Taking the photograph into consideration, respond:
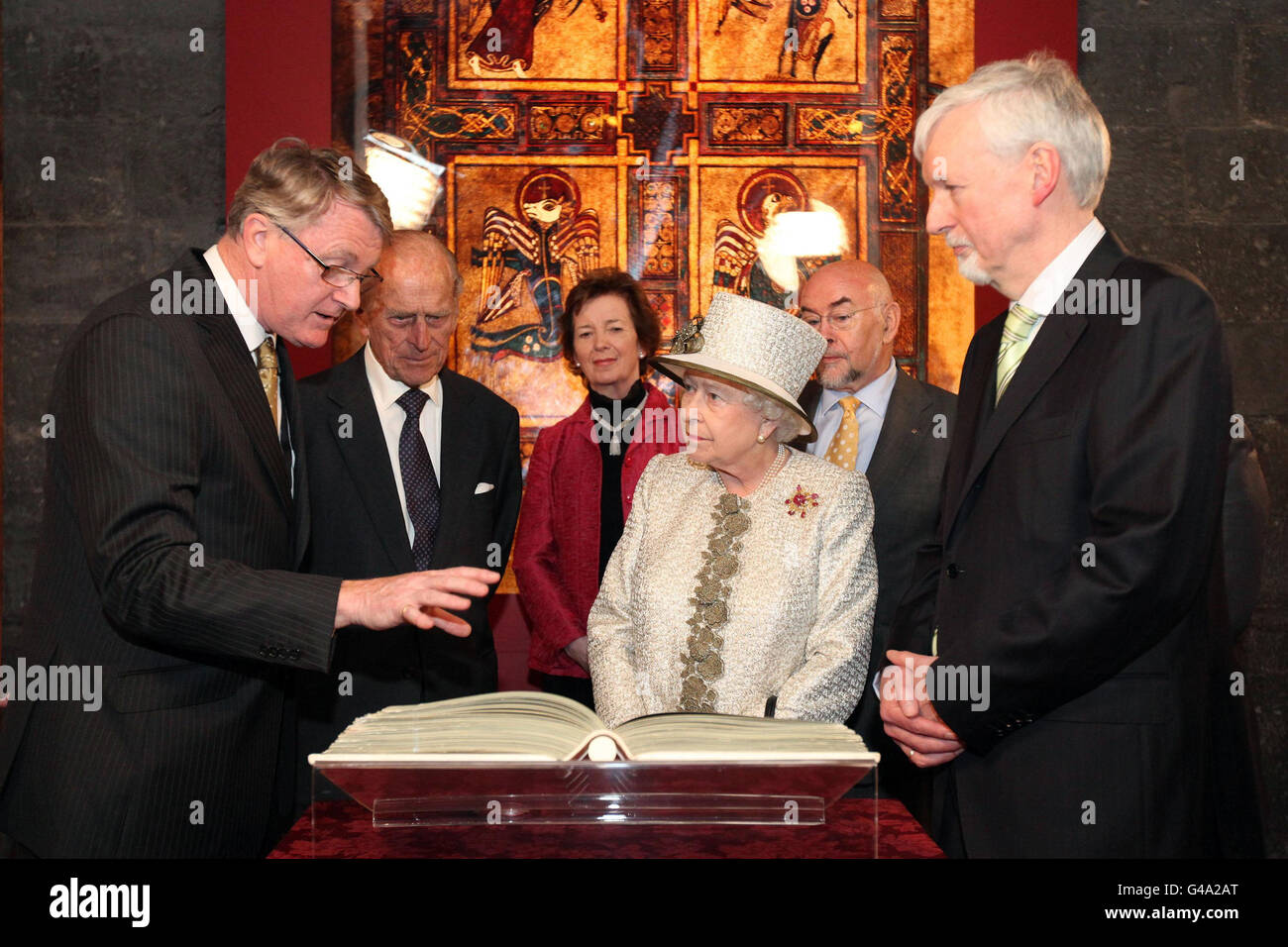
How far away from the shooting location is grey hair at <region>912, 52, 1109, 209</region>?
2391mm

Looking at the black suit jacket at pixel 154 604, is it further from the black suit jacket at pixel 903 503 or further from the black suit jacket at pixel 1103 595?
the black suit jacket at pixel 903 503

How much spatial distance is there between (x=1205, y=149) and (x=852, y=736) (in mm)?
4281

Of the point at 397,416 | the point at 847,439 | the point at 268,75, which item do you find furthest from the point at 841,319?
the point at 268,75

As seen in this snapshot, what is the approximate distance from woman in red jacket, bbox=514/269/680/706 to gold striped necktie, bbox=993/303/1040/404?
183 centimetres

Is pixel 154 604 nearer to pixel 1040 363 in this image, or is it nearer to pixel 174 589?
pixel 174 589

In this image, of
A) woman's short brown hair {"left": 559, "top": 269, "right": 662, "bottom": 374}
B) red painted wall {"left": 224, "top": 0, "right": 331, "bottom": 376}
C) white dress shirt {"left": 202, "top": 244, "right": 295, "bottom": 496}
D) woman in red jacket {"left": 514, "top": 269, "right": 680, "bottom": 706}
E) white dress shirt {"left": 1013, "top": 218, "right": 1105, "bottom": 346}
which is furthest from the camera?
red painted wall {"left": 224, "top": 0, "right": 331, "bottom": 376}

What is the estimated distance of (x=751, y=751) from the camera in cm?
182

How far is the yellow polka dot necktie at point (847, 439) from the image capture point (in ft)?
13.1

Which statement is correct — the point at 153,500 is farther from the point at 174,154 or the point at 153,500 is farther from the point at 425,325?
the point at 174,154

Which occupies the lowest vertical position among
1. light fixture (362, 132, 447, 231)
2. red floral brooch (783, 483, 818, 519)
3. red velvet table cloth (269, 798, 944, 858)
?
red velvet table cloth (269, 798, 944, 858)

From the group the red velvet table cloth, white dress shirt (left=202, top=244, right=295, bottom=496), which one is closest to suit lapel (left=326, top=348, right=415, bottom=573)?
white dress shirt (left=202, top=244, right=295, bottom=496)

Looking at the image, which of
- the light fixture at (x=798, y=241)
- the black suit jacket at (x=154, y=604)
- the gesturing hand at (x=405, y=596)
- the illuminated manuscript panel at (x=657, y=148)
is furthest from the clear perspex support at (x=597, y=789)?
the light fixture at (x=798, y=241)

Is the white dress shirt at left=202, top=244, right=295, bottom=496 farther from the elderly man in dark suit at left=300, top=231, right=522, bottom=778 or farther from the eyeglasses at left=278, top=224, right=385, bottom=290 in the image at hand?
the elderly man in dark suit at left=300, top=231, right=522, bottom=778
